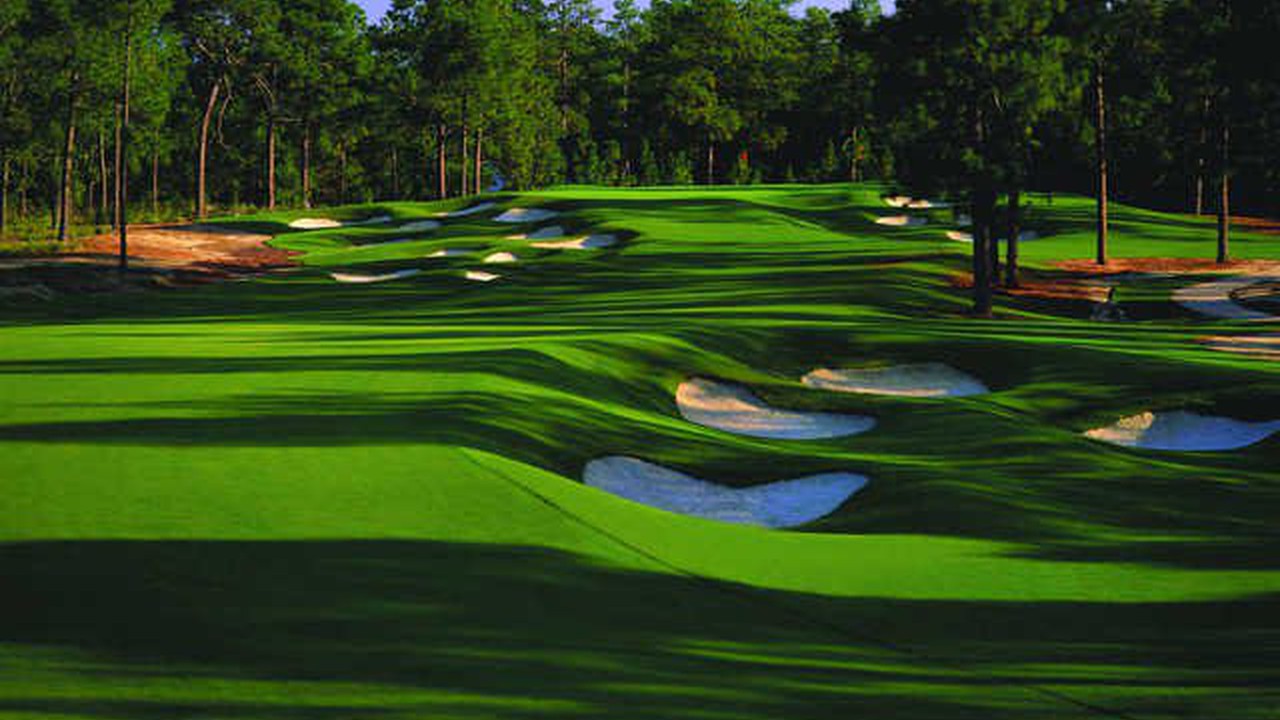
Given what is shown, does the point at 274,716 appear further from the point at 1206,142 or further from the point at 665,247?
the point at 1206,142

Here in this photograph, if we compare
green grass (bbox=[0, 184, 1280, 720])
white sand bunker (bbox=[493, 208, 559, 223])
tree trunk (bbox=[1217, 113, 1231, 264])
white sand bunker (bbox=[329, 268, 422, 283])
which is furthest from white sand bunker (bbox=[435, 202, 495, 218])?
green grass (bbox=[0, 184, 1280, 720])

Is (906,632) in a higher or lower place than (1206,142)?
lower

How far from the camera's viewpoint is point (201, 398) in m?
16.8

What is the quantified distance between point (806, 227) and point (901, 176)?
90.6 feet

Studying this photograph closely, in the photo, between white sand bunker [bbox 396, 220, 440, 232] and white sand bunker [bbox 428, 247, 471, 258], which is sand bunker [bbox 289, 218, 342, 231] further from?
white sand bunker [bbox 428, 247, 471, 258]

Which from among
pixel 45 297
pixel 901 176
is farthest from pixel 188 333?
pixel 901 176

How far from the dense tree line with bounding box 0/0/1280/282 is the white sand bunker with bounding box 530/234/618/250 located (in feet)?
48.3

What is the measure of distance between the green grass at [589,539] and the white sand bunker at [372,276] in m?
21.9

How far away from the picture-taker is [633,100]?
115m

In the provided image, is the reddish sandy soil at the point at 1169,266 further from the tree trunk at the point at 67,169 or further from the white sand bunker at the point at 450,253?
the tree trunk at the point at 67,169

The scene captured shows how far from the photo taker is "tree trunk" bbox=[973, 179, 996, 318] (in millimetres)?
34438

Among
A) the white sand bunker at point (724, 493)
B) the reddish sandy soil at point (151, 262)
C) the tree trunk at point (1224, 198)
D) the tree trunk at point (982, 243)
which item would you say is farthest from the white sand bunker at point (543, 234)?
the white sand bunker at point (724, 493)

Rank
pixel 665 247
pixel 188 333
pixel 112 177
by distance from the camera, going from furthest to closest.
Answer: pixel 112 177 < pixel 665 247 < pixel 188 333

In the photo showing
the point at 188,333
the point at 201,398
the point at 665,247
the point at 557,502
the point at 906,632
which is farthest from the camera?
the point at 665,247
